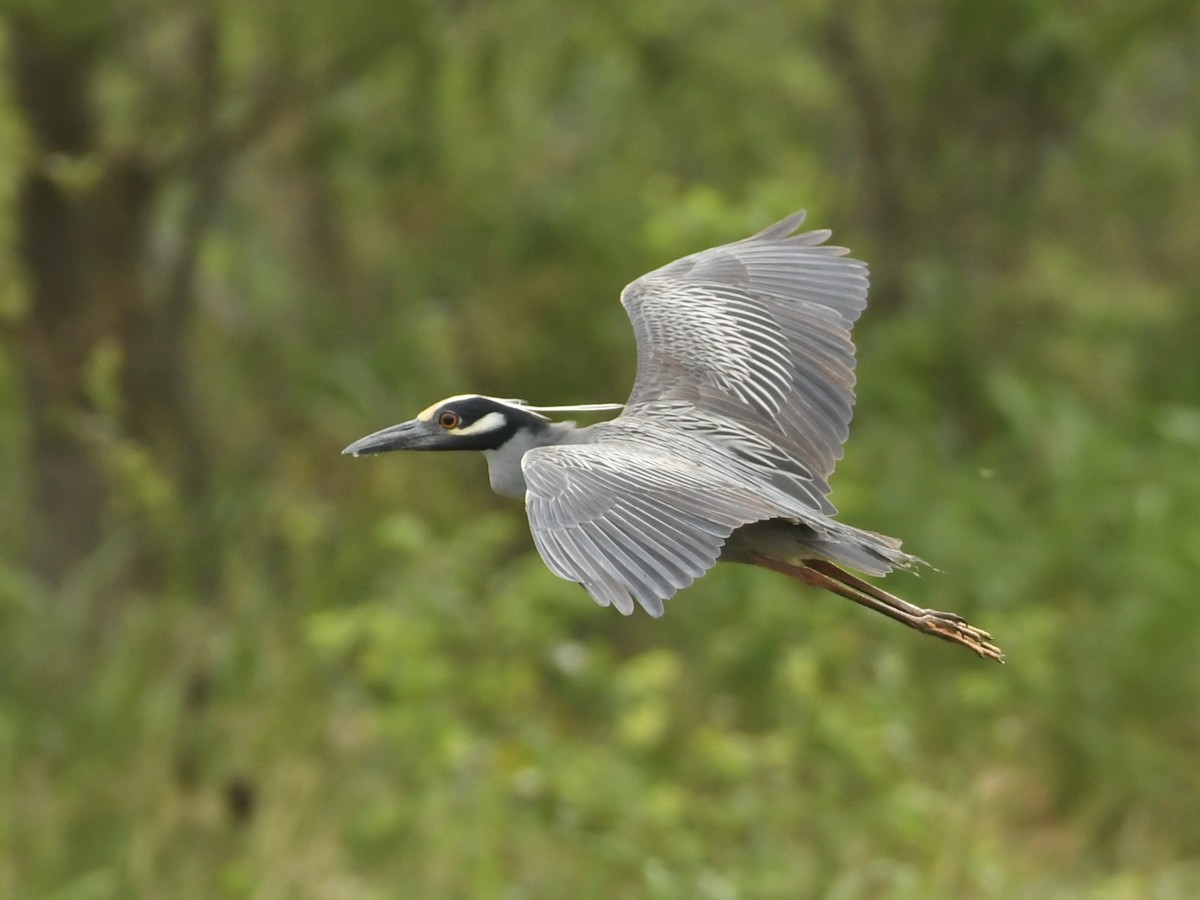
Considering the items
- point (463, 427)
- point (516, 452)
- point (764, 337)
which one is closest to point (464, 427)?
point (463, 427)

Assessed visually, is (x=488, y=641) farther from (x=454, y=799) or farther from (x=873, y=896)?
(x=873, y=896)

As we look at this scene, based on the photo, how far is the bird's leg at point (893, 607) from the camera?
191 inches

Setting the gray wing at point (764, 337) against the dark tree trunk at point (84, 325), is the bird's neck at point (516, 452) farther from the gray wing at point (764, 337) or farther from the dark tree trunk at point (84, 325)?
the dark tree trunk at point (84, 325)

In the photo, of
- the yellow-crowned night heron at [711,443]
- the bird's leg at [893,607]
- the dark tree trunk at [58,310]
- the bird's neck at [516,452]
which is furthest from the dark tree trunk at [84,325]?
the bird's leg at [893,607]

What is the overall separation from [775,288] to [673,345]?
0.38 metres

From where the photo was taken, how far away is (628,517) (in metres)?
4.17

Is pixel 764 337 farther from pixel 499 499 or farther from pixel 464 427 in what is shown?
pixel 499 499

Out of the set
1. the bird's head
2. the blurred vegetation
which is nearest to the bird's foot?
the bird's head

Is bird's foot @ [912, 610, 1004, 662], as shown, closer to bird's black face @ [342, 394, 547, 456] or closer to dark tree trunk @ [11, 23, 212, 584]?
bird's black face @ [342, 394, 547, 456]

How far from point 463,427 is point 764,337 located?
989mm

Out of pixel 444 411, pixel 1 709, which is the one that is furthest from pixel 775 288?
pixel 1 709

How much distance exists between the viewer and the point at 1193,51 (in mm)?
12539

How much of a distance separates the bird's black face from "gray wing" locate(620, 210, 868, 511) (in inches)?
16.2

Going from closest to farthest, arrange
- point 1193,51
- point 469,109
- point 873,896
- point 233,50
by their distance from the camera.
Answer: point 873,896
point 233,50
point 469,109
point 1193,51
